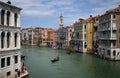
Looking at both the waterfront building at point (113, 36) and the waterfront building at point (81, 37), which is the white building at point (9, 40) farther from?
the waterfront building at point (81, 37)

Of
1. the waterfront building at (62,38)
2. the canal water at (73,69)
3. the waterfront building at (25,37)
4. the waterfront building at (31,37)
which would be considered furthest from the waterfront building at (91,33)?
the waterfront building at (25,37)

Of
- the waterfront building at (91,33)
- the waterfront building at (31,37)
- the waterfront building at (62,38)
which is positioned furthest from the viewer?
the waterfront building at (31,37)

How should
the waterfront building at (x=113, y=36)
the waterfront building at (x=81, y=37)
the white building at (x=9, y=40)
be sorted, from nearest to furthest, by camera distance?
the white building at (x=9, y=40)
the waterfront building at (x=113, y=36)
the waterfront building at (x=81, y=37)

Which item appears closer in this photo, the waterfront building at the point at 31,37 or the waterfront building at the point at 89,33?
the waterfront building at the point at 89,33

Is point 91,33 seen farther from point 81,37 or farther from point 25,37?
point 25,37

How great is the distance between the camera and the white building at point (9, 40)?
19.3 meters

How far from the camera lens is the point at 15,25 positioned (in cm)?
2164

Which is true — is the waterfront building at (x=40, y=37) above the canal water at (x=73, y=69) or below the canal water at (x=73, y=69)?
above

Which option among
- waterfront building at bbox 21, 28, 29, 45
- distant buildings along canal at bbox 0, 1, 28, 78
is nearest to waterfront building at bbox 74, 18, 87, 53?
distant buildings along canal at bbox 0, 1, 28, 78

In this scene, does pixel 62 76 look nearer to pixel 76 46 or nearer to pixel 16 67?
pixel 16 67

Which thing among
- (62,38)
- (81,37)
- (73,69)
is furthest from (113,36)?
(62,38)

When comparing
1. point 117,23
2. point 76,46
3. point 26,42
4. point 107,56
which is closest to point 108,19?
point 117,23

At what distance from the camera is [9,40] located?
67.4ft

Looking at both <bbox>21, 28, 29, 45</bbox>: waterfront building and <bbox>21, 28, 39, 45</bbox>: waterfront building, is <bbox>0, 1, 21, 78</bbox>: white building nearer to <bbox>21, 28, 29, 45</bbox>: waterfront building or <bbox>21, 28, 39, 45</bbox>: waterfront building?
<bbox>21, 28, 39, 45</bbox>: waterfront building
